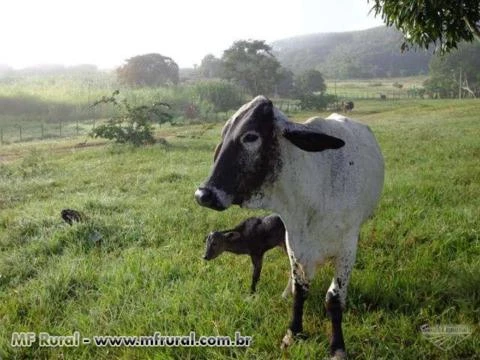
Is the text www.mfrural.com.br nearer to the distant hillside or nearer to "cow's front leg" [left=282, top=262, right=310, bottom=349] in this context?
"cow's front leg" [left=282, top=262, right=310, bottom=349]

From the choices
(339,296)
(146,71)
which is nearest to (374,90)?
(146,71)

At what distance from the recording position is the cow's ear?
2447 mm

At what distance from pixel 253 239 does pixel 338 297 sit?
1.19 meters

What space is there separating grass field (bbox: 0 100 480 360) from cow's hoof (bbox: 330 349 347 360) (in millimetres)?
77

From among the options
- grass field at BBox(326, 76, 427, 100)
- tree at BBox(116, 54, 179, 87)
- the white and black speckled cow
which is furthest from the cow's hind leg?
tree at BBox(116, 54, 179, 87)

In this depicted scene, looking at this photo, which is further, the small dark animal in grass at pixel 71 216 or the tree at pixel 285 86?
the tree at pixel 285 86

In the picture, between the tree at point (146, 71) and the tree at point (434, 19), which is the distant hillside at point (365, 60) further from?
the tree at point (434, 19)

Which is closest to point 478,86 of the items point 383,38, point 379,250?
point 379,250

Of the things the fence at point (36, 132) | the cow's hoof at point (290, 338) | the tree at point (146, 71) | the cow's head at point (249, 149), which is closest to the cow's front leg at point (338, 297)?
the cow's hoof at point (290, 338)

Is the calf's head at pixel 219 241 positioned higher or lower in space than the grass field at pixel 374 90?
lower

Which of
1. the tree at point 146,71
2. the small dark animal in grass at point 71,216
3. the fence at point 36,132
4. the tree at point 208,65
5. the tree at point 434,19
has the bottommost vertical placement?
the small dark animal in grass at point 71,216

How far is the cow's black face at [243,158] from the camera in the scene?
243 cm

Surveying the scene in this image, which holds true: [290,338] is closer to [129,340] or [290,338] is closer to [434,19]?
[129,340]

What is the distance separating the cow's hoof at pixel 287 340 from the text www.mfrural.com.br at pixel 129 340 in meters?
0.25
